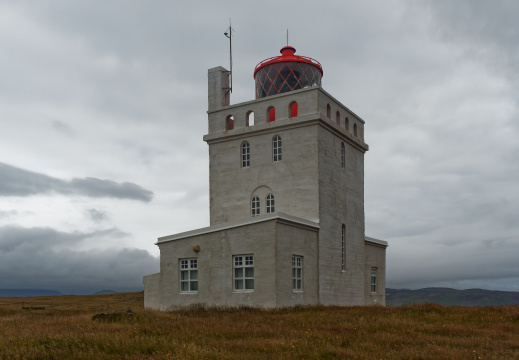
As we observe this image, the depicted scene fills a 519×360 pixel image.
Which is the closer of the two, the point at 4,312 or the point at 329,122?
the point at 329,122

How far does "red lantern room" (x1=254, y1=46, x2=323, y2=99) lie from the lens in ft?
98.8

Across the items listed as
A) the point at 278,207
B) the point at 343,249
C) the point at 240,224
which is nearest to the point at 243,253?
the point at 240,224

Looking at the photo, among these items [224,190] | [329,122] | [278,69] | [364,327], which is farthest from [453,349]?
[278,69]

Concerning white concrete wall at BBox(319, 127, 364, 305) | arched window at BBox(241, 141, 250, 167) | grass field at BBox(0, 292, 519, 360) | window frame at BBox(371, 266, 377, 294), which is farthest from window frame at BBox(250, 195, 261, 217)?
window frame at BBox(371, 266, 377, 294)

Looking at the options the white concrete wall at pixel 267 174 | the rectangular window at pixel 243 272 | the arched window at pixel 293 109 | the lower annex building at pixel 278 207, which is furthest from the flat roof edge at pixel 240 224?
the arched window at pixel 293 109

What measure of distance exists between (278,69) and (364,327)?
17856 mm

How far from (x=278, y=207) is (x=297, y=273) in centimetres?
429

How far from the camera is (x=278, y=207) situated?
28.1 m

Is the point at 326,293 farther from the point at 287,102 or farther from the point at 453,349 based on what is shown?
the point at 453,349

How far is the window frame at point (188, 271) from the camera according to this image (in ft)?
86.6

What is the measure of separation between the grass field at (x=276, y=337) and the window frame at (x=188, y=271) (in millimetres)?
6517

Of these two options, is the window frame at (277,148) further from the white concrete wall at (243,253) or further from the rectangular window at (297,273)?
the rectangular window at (297,273)

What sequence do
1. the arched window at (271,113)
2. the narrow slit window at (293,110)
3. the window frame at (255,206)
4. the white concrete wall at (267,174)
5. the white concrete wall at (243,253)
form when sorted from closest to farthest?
1. the white concrete wall at (243,253)
2. the white concrete wall at (267,174)
3. the window frame at (255,206)
4. the narrow slit window at (293,110)
5. the arched window at (271,113)

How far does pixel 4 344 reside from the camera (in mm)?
13508
